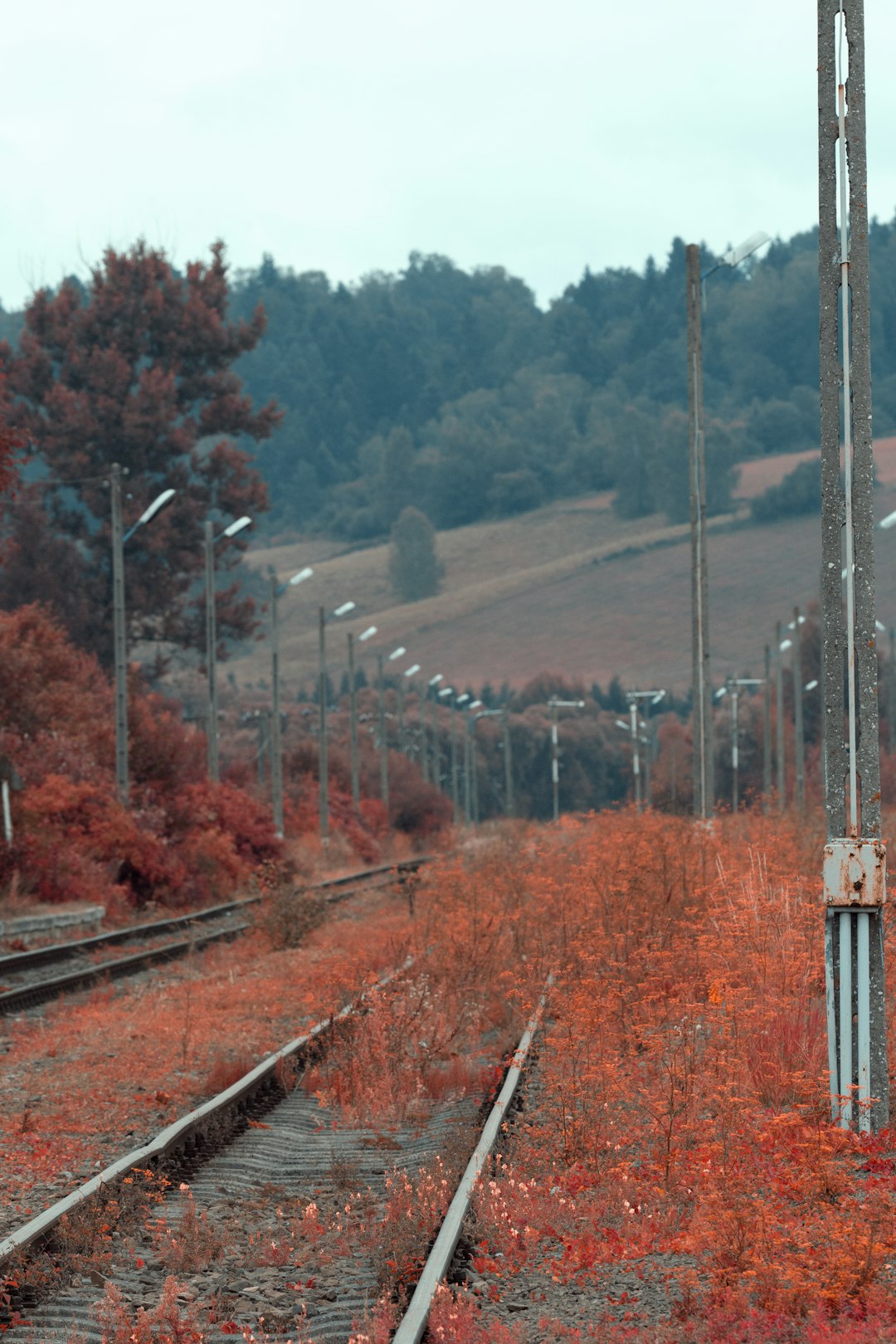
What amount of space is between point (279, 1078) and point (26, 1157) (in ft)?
8.77

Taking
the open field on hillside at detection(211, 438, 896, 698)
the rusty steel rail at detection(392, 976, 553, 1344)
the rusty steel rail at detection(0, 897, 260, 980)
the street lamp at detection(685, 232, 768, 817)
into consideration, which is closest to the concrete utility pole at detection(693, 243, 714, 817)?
the street lamp at detection(685, 232, 768, 817)

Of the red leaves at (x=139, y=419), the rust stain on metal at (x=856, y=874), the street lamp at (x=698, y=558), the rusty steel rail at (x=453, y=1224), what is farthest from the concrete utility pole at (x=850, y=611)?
the red leaves at (x=139, y=419)

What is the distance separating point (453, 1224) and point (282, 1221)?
4.30 feet

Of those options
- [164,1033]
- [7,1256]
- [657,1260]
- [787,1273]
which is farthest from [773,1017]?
→ [164,1033]

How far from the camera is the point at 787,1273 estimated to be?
6.69m

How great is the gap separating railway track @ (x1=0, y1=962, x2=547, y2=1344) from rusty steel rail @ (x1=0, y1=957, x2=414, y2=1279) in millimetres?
16

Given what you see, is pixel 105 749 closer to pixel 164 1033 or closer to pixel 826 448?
pixel 164 1033

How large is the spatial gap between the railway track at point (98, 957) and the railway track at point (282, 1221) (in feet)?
24.6

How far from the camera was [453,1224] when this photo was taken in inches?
307

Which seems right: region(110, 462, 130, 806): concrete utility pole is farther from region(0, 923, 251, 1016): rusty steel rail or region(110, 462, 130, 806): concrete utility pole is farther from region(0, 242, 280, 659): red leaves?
region(0, 242, 280, 659): red leaves

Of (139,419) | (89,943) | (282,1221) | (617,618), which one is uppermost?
(139,419)

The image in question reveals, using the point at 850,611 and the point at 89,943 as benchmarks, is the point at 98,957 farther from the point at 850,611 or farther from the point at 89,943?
the point at 850,611

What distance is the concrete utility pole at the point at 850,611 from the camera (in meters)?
9.06

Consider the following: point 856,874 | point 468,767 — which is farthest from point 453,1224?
point 468,767
